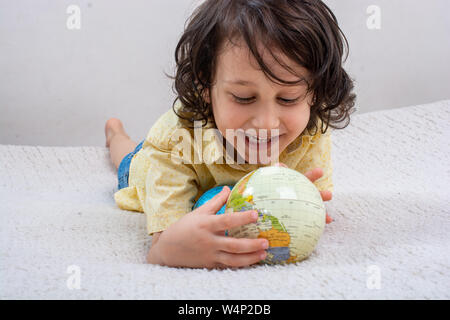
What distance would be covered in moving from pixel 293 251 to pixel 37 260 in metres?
0.49

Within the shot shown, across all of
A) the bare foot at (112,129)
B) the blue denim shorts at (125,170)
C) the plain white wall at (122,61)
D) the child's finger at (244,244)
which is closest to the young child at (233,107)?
the child's finger at (244,244)

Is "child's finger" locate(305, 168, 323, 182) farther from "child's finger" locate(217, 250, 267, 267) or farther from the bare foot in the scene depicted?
the bare foot

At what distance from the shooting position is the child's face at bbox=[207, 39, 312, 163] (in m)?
1.03

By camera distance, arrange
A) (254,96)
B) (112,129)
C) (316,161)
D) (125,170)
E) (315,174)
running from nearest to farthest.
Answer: (254,96) < (315,174) < (316,161) < (125,170) < (112,129)

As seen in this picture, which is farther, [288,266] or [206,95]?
[206,95]

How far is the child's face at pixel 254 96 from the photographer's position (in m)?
1.03

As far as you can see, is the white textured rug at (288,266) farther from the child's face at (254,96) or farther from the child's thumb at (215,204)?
the child's face at (254,96)

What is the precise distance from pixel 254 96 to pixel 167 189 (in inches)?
12.9

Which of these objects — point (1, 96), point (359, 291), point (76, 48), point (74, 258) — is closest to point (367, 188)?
point (359, 291)

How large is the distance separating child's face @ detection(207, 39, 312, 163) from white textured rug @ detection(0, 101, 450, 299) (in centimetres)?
28

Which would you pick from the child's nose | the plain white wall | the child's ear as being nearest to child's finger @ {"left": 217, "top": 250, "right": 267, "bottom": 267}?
the child's nose

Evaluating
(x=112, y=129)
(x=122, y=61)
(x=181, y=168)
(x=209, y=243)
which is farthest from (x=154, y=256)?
(x=122, y=61)

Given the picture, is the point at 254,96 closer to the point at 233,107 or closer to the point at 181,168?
the point at 233,107

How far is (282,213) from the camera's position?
950 mm
